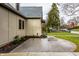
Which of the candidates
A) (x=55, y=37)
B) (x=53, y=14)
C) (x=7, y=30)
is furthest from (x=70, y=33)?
(x=7, y=30)

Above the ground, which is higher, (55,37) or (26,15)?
(26,15)

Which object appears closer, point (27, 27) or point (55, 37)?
point (55, 37)

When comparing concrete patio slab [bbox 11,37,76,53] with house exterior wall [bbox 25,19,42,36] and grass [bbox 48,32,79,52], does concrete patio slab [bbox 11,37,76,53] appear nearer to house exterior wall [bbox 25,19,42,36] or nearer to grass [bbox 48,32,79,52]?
grass [bbox 48,32,79,52]

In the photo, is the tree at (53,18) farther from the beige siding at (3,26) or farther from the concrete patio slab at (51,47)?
the beige siding at (3,26)

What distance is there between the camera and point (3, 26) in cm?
866

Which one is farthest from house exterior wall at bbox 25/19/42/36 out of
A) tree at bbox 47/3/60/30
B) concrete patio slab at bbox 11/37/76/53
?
tree at bbox 47/3/60/30

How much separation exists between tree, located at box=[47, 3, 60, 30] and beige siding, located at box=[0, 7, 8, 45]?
2.95 m

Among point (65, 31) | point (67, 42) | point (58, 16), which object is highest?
point (58, 16)

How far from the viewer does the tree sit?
10.3 meters

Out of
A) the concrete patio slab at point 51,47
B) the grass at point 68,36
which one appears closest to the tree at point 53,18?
the grass at point 68,36

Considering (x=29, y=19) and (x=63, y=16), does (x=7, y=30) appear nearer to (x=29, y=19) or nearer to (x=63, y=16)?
(x=63, y=16)

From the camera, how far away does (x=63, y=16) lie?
10.7m

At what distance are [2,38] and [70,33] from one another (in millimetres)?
4668

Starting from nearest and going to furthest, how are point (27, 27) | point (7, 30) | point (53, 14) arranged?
point (7, 30)
point (53, 14)
point (27, 27)
